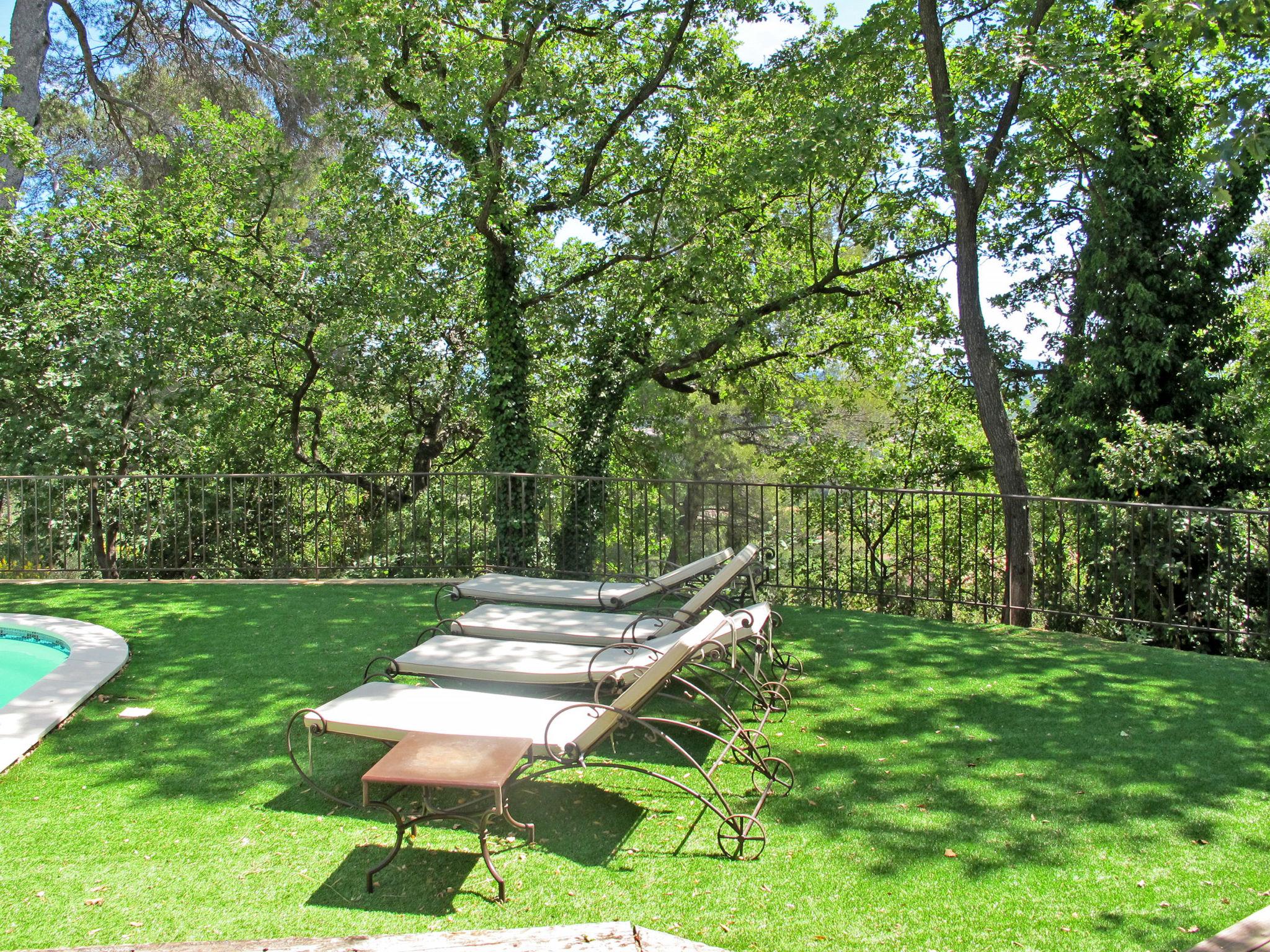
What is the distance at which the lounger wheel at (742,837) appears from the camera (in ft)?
11.7

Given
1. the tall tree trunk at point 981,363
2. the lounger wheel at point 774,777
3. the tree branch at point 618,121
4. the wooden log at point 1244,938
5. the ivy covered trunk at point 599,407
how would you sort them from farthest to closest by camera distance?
the ivy covered trunk at point 599,407
the tree branch at point 618,121
the tall tree trunk at point 981,363
the lounger wheel at point 774,777
the wooden log at point 1244,938

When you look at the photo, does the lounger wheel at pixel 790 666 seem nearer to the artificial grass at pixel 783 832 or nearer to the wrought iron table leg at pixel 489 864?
the artificial grass at pixel 783 832

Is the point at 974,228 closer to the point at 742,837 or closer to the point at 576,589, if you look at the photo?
the point at 576,589

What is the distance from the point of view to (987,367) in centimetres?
990

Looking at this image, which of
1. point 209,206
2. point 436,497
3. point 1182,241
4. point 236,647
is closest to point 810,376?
point 1182,241

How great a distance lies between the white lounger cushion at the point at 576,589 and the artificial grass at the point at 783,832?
1.15 meters

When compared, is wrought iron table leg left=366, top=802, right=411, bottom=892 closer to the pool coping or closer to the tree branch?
the pool coping

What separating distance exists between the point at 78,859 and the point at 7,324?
11.5m

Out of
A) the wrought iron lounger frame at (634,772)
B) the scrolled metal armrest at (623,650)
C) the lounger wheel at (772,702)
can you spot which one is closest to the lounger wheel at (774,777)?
the wrought iron lounger frame at (634,772)

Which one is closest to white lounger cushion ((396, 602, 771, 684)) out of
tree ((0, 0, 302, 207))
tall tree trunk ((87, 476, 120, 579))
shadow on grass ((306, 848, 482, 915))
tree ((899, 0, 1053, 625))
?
shadow on grass ((306, 848, 482, 915))

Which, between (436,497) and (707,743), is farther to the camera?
(436,497)

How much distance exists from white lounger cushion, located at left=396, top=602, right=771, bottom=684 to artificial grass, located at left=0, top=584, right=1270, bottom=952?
22.4 inches

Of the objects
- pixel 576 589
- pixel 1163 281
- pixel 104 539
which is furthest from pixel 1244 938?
pixel 104 539

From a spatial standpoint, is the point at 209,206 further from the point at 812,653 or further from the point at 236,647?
the point at 812,653
